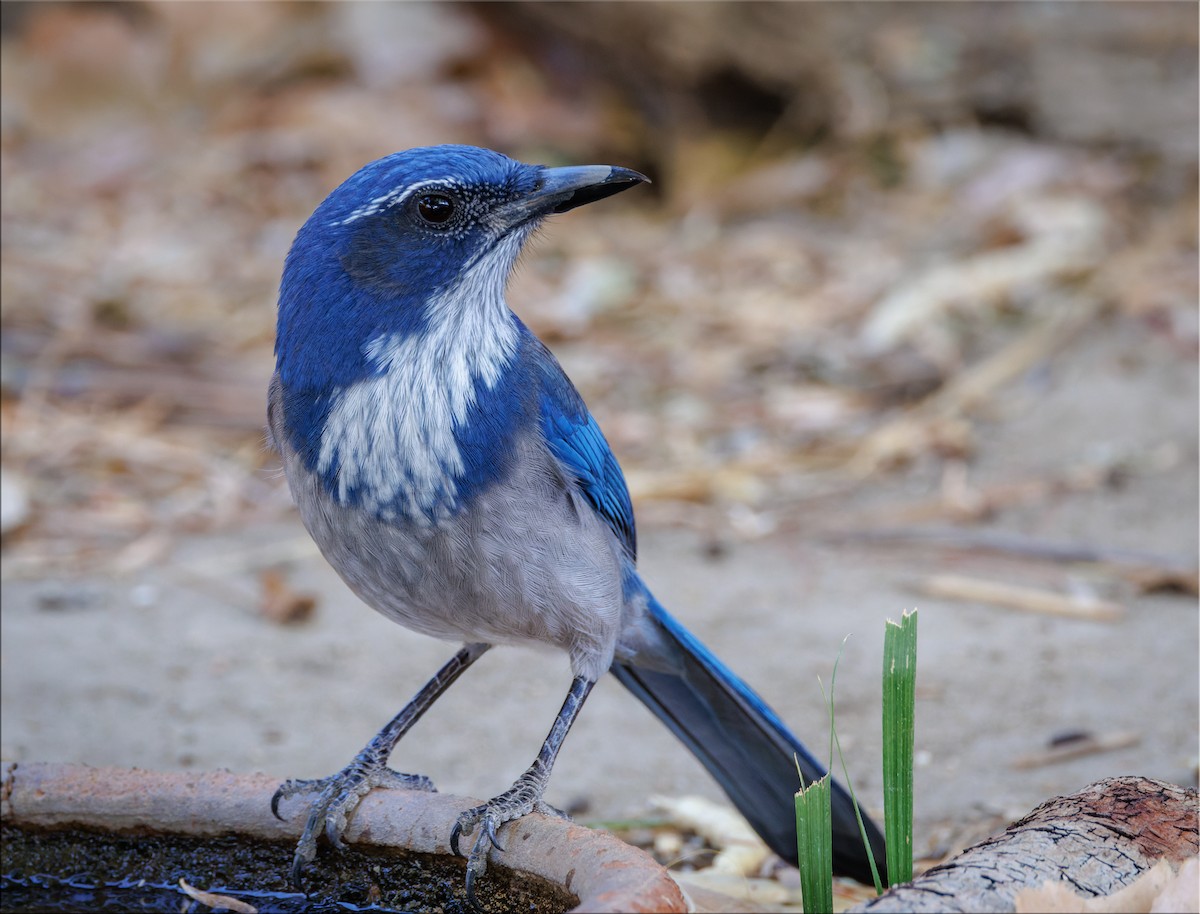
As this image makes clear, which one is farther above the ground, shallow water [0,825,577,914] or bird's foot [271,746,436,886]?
bird's foot [271,746,436,886]

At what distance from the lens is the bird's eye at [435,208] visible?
2.96 m

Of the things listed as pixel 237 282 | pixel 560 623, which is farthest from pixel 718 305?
pixel 560 623

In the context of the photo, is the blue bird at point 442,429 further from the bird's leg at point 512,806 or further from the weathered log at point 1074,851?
the weathered log at point 1074,851

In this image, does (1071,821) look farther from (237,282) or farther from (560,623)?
(237,282)

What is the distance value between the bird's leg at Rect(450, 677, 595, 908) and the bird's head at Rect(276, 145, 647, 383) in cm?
93

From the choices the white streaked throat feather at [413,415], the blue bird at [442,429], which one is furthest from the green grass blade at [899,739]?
the white streaked throat feather at [413,415]

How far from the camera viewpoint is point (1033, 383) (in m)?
6.91

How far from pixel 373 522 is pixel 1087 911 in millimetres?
1552

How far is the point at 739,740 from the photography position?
345cm

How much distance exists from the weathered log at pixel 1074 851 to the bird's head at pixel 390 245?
59.9 inches

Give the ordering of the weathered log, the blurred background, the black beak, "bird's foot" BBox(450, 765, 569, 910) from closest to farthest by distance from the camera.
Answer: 1. the weathered log
2. "bird's foot" BBox(450, 765, 569, 910)
3. the black beak
4. the blurred background

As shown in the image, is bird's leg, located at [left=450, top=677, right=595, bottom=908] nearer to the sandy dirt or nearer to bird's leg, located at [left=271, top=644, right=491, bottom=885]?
bird's leg, located at [left=271, top=644, right=491, bottom=885]

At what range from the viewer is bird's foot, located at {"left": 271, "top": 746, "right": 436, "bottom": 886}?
2834mm

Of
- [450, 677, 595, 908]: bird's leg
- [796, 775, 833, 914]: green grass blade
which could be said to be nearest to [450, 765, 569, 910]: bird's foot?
[450, 677, 595, 908]: bird's leg
